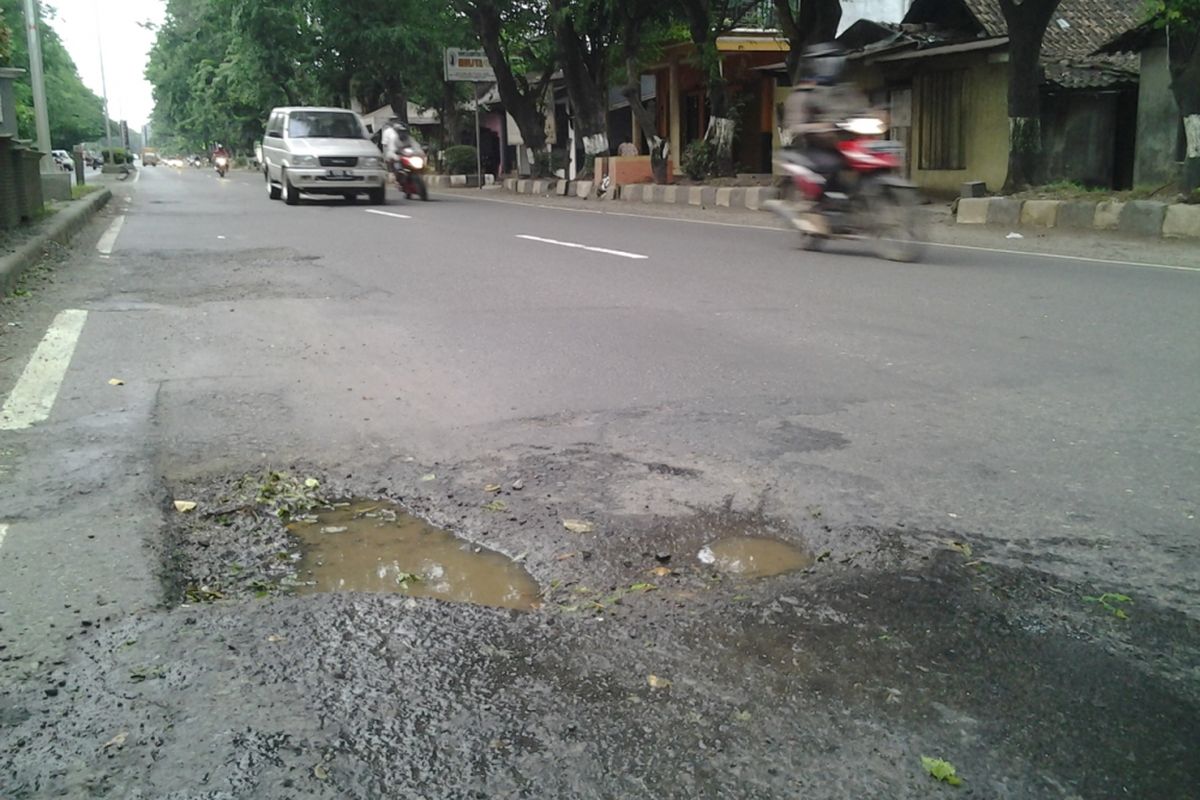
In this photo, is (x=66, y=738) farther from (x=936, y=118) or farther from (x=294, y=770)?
(x=936, y=118)

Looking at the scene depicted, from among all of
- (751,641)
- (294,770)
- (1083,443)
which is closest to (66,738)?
(294,770)

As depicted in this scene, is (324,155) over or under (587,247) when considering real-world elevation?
over

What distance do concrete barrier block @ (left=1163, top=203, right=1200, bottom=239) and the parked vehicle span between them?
49.2ft

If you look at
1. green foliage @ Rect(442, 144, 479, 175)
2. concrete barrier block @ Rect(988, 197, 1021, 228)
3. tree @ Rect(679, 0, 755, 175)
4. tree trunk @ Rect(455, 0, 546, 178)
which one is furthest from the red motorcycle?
green foliage @ Rect(442, 144, 479, 175)

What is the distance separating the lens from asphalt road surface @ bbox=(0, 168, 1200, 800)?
2188 mm

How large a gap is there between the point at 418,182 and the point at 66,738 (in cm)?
2211

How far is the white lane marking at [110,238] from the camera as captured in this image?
1257cm

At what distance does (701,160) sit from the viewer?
22.8 metres

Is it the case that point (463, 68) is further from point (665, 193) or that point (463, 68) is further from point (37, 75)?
point (37, 75)

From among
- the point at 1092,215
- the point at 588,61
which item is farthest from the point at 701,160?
the point at 1092,215

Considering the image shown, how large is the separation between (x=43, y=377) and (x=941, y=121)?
19668mm

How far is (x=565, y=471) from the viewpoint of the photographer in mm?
4055

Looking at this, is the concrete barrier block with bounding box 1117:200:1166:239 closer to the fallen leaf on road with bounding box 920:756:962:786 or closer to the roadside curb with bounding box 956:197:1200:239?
the roadside curb with bounding box 956:197:1200:239

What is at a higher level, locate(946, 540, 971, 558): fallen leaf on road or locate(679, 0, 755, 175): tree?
locate(679, 0, 755, 175): tree
